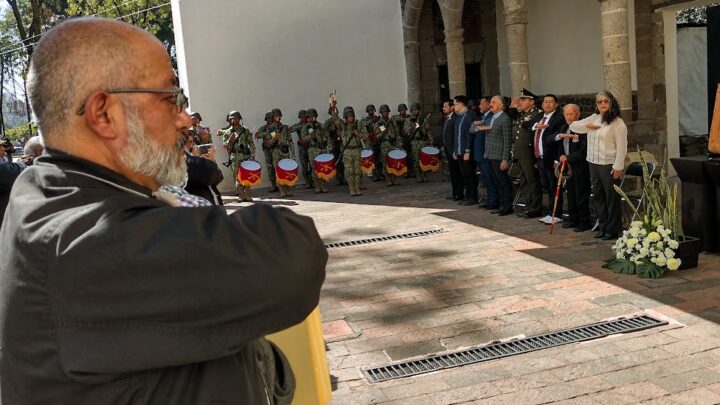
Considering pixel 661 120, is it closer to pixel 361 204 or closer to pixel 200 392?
pixel 361 204

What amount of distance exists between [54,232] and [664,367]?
3944 millimetres

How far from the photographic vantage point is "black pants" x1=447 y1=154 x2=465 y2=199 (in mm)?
12102

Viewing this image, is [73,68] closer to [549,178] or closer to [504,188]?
[549,178]

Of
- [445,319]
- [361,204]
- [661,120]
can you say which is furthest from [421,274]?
[661,120]

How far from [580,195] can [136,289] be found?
8115mm

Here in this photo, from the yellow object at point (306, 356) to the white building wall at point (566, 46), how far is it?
38.4ft

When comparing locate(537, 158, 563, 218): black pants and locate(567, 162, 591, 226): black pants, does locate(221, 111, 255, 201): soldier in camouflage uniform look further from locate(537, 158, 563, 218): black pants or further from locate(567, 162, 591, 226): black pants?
locate(567, 162, 591, 226): black pants

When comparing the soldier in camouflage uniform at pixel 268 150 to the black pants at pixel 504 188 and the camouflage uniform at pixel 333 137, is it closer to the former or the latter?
the camouflage uniform at pixel 333 137

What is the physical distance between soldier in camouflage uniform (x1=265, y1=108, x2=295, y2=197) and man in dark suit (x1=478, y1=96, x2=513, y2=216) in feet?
17.8

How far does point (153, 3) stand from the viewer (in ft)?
94.9

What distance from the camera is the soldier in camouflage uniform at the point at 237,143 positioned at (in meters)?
14.5

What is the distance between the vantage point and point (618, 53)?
970 centimetres

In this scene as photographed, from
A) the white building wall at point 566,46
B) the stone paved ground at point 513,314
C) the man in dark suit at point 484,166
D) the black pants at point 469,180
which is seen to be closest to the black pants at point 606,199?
Result: the stone paved ground at point 513,314

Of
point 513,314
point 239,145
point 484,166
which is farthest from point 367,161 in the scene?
point 513,314
